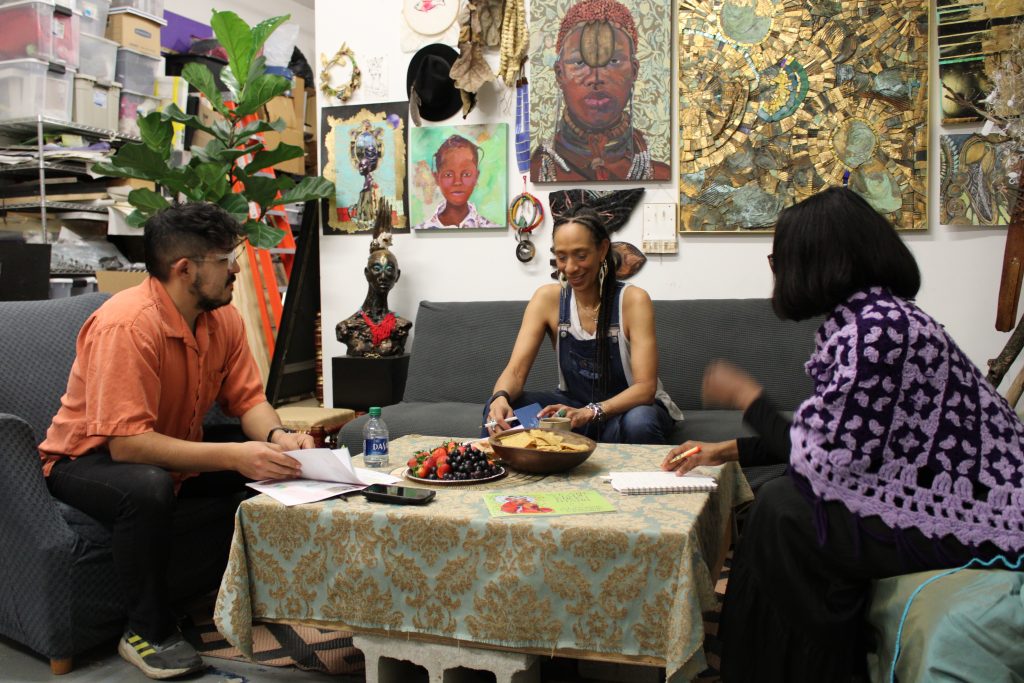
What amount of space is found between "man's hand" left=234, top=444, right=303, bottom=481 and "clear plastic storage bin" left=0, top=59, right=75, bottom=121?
131 inches

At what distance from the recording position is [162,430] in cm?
234

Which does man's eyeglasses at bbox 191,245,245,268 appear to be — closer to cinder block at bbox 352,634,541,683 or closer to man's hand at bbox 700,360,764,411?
cinder block at bbox 352,634,541,683

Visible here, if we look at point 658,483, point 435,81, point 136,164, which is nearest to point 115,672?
point 658,483

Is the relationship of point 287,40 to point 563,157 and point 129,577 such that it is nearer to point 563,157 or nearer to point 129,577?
point 563,157

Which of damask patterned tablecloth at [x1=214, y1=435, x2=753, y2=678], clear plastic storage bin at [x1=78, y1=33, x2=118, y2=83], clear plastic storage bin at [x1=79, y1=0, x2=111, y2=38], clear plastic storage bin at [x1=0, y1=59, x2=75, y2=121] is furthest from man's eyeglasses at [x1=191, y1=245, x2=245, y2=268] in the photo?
clear plastic storage bin at [x1=79, y1=0, x2=111, y2=38]

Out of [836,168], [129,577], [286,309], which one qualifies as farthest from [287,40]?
[129,577]

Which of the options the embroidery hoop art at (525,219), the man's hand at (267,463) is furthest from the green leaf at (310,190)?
the man's hand at (267,463)

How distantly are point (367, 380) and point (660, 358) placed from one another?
1.41 metres

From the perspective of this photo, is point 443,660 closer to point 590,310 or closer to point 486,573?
point 486,573

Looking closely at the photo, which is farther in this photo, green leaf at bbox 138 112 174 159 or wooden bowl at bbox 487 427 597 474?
green leaf at bbox 138 112 174 159

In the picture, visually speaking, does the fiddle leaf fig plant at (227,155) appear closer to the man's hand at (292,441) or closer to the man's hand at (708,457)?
the man's hand at (292,441)

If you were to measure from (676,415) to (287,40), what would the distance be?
417cm

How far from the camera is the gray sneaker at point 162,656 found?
205cm

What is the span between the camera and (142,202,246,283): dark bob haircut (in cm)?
228
